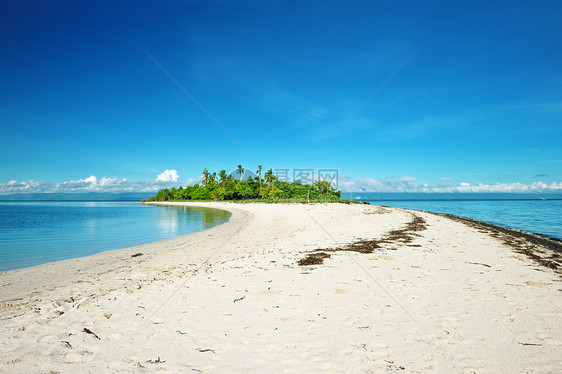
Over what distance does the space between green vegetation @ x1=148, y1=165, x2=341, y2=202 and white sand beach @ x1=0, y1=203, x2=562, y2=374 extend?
191 feet

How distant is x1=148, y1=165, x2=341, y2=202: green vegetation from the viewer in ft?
263

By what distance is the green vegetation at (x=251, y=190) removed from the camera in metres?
80.3

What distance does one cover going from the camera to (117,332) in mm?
4582

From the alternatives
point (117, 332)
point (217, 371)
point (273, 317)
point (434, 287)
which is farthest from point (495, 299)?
point (117, 332)

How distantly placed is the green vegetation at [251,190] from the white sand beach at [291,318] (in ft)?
191

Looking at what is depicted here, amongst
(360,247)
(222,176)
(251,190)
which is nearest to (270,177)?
(251,190)

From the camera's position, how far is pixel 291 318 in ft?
16.8

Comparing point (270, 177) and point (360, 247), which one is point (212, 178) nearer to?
point (270, 177)

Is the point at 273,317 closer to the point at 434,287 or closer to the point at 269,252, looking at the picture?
the point at 434,287

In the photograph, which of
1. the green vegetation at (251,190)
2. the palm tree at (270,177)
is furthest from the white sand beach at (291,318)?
the palm tree at (270,177)

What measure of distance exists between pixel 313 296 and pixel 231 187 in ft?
329

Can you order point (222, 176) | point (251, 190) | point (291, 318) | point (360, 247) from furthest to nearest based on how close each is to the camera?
point (222, 176) → point (251, 190) → point (360, 247) → point (291, 318)

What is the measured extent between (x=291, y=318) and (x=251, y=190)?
9862cm

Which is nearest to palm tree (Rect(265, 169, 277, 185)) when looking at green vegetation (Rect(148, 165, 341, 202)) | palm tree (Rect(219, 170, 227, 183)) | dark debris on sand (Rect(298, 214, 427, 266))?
green vegetation (Rect(148, 165, 341, 202))
